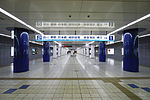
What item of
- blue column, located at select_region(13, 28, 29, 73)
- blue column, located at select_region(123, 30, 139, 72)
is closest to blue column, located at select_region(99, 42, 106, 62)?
blue column, located at select_region(123, 30, 139, 72)

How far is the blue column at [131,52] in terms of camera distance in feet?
26.3

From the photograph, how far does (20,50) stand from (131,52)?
1013 centimetres

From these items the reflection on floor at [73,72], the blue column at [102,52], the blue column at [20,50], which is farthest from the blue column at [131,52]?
the blue column at [20,50]

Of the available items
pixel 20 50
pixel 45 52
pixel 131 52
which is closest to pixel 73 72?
pixel 20 50

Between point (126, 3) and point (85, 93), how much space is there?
4664 millimetres

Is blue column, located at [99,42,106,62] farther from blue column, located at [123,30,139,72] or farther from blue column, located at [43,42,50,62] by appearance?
blue column, located at [43,42,50,62]

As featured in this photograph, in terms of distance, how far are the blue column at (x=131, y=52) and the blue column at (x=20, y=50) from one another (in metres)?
9.63

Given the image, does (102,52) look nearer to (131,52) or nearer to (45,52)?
(131,52)

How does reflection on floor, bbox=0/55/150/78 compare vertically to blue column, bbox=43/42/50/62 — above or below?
below

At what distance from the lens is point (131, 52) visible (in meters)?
8.12

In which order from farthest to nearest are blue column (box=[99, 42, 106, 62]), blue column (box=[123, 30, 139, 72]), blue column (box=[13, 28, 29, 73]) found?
blue column (box=[99, 42, 106, 62]) → blue column (box=[123, 30, 139, 72]) → blue column (box=[13, 28, 29, 73])

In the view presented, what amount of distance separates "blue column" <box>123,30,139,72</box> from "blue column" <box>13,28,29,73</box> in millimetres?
9633

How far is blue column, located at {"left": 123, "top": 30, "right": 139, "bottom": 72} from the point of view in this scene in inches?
316

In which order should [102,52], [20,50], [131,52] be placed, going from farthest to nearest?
1. [102,52]
2. [131,52]
3. [20,50]
